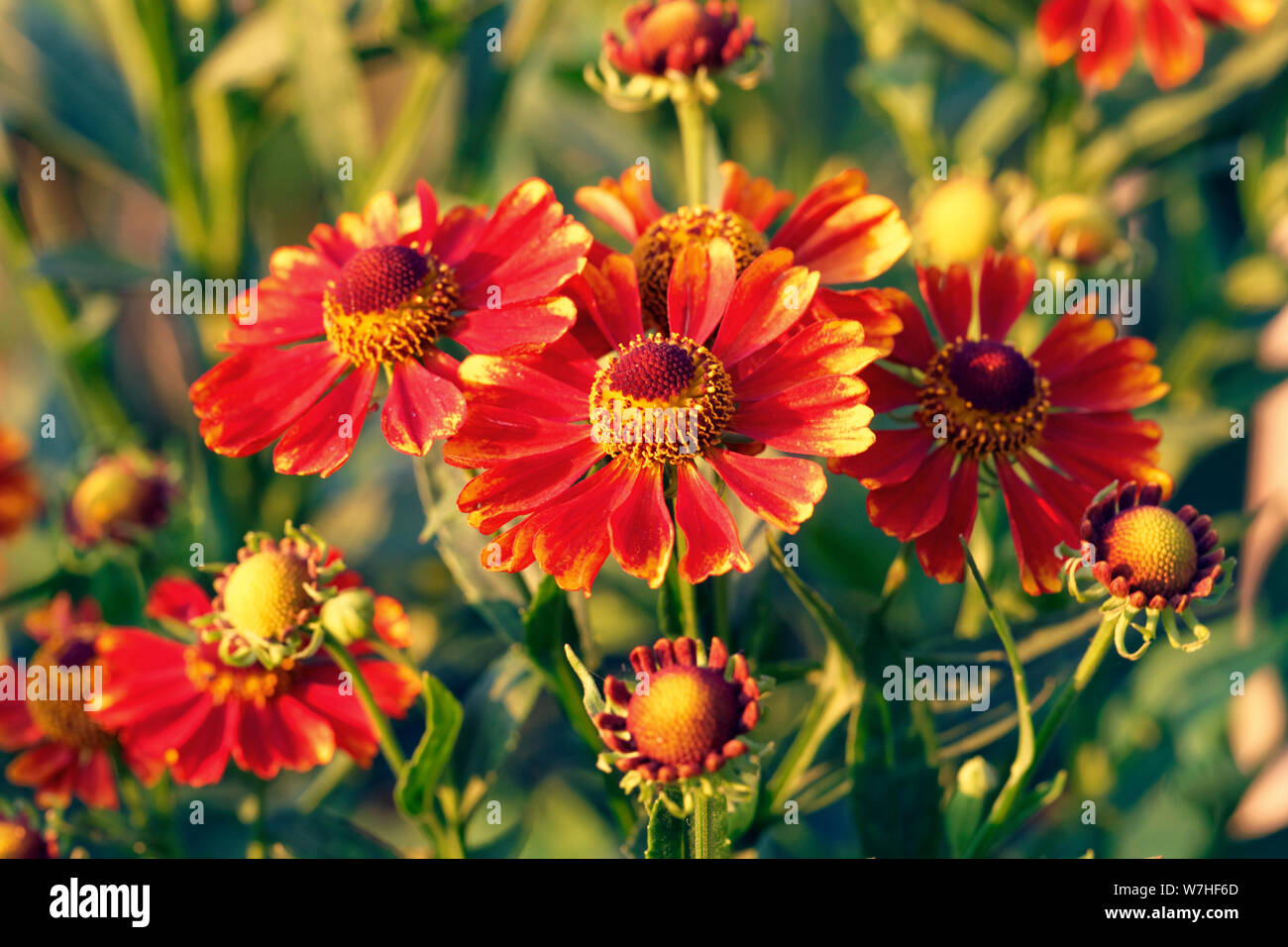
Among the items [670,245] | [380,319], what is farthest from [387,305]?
[670,245]

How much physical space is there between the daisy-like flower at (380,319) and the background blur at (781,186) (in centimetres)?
22

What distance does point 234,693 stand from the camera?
78 centimetres

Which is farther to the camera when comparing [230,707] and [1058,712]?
[230,707]

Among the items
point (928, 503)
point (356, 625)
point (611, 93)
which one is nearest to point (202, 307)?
point (611, 93)

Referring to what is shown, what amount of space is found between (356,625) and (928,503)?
34 centimetres

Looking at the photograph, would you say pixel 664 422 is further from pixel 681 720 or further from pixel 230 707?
pixel 230 707

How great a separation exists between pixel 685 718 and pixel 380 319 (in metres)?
0.31

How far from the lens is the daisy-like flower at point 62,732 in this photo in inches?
32.9

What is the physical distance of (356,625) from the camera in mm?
624

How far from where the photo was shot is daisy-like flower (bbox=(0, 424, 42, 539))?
1.18 m

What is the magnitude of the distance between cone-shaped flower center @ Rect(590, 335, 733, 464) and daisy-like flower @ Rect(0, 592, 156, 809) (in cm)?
48

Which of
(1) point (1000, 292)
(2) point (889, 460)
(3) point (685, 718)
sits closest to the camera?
(3) point (685, 718)

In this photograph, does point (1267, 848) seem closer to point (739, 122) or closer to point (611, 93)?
point (611, 93)

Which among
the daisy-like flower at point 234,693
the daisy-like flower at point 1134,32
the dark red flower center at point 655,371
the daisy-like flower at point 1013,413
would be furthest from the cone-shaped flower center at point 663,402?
the daisy-like flower at point 1134,32
